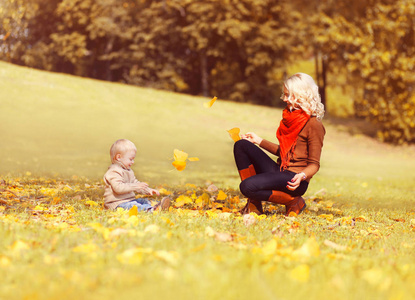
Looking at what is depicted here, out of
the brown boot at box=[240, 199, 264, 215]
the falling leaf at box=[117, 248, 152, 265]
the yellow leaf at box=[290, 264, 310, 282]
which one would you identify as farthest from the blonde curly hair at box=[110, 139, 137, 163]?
the yellow leaf at box=[290, 264, 310, 282]

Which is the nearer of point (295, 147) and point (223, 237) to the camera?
point (223, 237)

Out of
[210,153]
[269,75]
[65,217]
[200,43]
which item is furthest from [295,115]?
[269,75]

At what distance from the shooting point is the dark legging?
17.6 feet

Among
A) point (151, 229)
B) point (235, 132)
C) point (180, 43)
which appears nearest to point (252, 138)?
point (235, 132)

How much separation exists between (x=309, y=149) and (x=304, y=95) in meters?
0.60

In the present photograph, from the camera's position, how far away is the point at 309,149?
5355 millimetres

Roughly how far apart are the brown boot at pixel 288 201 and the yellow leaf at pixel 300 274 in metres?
2.62

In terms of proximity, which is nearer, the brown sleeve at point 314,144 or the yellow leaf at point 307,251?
the yellow leaf at point 307,251

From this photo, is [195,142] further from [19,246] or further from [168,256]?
[168,256]

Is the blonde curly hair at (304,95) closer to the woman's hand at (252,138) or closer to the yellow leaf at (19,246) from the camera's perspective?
the woman's hand at (252,138)

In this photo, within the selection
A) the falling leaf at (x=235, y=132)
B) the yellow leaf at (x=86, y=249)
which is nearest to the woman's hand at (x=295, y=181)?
the falling leaf at (x=235, y=132)

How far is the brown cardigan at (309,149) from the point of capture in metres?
5.31

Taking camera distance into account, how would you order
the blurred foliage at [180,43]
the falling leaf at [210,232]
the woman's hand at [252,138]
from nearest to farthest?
the falling leaf at [210,232]
the woman's hand at [252,138]
the blurred foliage at [180,43]

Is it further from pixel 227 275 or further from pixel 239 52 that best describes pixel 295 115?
pixel 239 52
